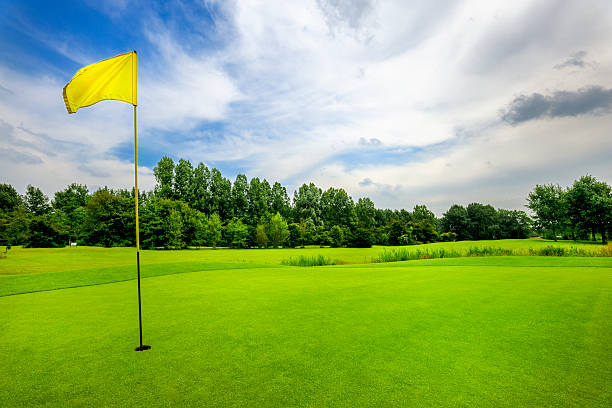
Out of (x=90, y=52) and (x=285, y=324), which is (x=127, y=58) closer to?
(x=285, y=324)

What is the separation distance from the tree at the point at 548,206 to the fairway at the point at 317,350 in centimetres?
4911

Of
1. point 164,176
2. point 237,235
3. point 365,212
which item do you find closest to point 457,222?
point 365,212

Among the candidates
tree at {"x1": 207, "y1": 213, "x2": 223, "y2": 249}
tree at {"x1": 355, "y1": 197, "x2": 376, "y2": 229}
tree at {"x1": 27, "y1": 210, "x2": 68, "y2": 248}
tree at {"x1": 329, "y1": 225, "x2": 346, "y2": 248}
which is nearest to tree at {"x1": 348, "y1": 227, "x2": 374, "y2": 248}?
tree at {"x1": 329, "y1": 225, "x2": 346, "y2": 248}

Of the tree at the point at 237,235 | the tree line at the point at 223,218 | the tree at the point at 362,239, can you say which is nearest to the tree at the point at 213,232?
the tree line at the point at 223,218

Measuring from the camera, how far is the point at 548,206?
48.1m

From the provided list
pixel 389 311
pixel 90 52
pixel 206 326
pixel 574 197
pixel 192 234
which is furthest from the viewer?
pixel 192 234

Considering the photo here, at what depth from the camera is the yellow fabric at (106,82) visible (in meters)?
5.62

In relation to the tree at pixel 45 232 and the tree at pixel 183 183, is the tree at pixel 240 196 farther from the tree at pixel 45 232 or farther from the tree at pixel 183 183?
the tree at pixel 45 232

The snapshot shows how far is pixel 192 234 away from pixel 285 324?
185 feet

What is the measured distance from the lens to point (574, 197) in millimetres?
42156

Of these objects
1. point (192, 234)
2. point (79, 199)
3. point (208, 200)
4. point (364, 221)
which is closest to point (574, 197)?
point (364, 221)

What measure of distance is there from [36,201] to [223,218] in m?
53.6

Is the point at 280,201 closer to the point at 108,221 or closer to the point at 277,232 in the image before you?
the point at 277,232

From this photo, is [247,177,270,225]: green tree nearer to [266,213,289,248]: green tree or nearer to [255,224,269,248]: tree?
[255,224,269,248]: tree
